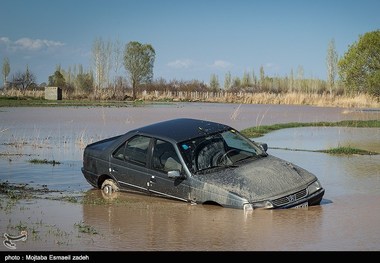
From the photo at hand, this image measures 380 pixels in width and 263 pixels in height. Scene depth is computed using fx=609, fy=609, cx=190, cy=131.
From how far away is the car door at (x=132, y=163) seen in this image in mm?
11578

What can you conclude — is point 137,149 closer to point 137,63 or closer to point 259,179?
point 259,179

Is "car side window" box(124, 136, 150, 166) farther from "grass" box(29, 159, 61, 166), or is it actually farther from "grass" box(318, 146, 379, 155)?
"grass" box(318, 146, 379, 155)

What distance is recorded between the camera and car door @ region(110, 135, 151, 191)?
1158 cm

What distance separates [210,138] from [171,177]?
1199mm

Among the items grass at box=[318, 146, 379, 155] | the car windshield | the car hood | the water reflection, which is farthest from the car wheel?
grass at box=[318, 146, 379, 155]

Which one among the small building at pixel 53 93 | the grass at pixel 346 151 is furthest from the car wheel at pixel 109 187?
the small building at pixel 53 93

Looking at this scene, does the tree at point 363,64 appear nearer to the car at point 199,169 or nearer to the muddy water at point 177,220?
the muddy water at point 177,220

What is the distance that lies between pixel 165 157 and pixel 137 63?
83821mm

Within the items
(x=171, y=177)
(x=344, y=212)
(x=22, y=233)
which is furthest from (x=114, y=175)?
(x=344, y=212)

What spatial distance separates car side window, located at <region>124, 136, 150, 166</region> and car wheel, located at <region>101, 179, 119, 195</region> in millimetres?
695

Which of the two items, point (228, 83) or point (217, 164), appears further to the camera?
point (228, 83)
